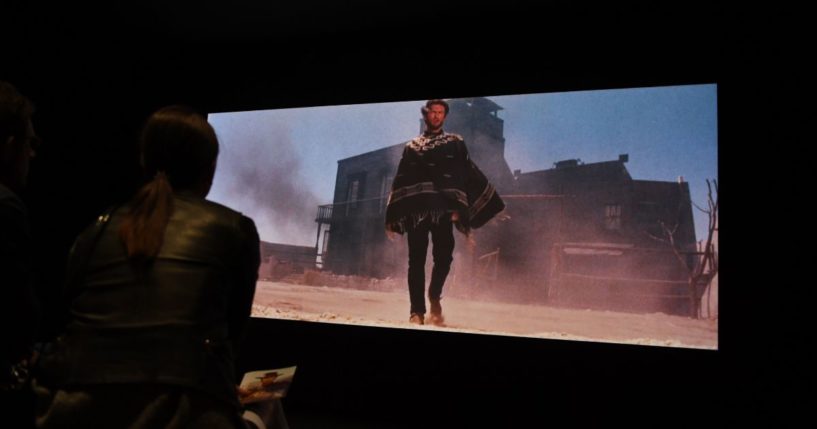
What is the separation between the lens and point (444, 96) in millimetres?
3775

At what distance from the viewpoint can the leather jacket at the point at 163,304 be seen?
0.90 metres

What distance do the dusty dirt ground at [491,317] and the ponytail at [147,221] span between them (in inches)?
105

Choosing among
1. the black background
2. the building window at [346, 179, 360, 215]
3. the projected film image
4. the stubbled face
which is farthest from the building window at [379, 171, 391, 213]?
the black background

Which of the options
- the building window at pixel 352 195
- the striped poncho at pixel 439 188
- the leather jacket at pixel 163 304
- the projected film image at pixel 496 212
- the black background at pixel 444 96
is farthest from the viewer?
the building window at pixel 352 195

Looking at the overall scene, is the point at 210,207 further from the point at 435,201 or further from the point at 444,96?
the point at 444,96

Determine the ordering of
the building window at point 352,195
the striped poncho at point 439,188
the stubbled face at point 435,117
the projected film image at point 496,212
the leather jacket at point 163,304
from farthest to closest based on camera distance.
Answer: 1. the building window at point 352,195
2. the stubbled face at point 435,117
3. the striped poncho at point 439,188
4. the projected film image at point 496,212
5. the leather jacket at point 163,304

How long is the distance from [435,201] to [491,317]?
32.1 inches

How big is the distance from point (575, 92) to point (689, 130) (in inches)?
26.9

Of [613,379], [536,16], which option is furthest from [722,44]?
[613,379]

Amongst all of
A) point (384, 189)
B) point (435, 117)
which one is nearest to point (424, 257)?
point (384, 189)

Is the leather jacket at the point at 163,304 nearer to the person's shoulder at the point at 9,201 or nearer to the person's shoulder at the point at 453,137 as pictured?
the person's shoulder at the point at 9,201

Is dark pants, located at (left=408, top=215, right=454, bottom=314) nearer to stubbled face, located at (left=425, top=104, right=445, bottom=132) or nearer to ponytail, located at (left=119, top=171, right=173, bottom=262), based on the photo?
stubbled face, located at (left=425, top=104, right=445, bottom=132)

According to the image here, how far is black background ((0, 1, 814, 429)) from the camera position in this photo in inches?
121

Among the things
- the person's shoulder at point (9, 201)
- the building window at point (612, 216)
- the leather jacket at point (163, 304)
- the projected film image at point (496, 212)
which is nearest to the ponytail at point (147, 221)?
the leather jacket at point (163, 304)
